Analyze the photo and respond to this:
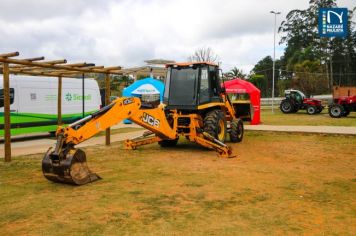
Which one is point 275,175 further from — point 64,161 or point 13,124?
point 13,124

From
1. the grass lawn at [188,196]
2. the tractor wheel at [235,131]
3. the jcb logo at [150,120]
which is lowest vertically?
the grass lawn at [188,196]

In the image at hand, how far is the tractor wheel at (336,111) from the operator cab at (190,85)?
14.8 meters

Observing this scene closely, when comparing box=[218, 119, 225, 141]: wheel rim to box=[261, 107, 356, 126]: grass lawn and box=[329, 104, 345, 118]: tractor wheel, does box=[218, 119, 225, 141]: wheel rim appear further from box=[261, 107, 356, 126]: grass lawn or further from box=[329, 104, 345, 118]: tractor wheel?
box=[329, 104, 345, 118]: tractor wheel

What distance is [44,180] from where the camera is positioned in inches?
307

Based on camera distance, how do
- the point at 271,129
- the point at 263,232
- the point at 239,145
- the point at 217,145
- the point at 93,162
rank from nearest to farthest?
the point at 263,232 < the point at 93,162 < the point at 217,145 < the point at 239,145 < the point at 271,129

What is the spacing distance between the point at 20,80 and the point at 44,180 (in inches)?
304

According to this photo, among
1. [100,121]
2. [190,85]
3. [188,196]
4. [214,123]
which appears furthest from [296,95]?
[188,196]

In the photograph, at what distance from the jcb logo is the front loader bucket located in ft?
9.68

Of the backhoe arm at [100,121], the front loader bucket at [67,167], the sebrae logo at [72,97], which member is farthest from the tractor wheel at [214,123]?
the sebrae logo at [72,97]

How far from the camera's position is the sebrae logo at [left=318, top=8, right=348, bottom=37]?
67.0 ft

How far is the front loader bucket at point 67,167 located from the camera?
712cm

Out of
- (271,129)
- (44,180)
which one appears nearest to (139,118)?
(44,180)

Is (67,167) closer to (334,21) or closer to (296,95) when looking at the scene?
(334,21)

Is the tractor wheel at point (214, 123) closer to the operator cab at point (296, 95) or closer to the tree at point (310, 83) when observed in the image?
the operator cab at point (296, 95)
